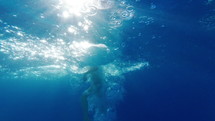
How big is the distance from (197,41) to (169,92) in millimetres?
16409

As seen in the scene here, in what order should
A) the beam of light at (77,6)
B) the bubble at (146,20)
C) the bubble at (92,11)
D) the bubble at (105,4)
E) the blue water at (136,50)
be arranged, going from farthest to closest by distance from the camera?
the bubble at (146,20)
the blue water at (136,50)
the bubble at (92,11)
the beam of light at (77,6)
the bubble at (105,4)

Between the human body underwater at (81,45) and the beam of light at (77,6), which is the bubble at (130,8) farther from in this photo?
the beam of light at (77,6)

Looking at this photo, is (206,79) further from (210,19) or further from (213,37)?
(210,19)

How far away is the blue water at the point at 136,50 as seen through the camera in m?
10.1

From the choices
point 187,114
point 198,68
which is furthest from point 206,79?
point 187,114

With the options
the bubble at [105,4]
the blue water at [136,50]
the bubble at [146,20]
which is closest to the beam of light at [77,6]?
the blue water at [136,50]

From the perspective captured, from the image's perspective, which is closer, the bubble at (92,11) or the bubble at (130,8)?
the bubble at (130,8)

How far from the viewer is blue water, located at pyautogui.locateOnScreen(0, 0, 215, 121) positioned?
10.1m

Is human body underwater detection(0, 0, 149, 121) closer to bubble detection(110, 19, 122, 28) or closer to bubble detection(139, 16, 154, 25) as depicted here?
bubble detection(110, 19, 122, 28)

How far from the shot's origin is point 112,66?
20.6 m

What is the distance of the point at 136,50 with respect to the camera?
51.5 feet

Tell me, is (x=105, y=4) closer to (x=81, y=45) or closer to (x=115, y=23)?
(x=115, y=23)

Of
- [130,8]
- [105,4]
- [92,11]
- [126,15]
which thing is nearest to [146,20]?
[126,15]

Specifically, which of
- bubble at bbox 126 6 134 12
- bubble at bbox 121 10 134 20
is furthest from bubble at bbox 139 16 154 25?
bubble at bbox 126 6 134 12
